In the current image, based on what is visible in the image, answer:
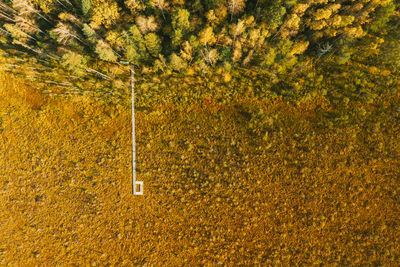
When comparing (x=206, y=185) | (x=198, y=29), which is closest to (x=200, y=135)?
(x=206, y=185)

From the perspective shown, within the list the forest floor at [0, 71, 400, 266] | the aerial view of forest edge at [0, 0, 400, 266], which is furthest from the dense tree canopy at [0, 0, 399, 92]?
the forest floor at [0, 71, 400, 266]

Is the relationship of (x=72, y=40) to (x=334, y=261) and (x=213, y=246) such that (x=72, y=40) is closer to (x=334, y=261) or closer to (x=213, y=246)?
(x=213, y=246)

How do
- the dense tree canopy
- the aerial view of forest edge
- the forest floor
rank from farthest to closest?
the forest floor
the aerial view of forest edge
the dense tree canopy

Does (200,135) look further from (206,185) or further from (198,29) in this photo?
(198,29)

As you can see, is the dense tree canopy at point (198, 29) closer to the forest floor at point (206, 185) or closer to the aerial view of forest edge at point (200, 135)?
the aerial view of forest edge at point (200, 135)

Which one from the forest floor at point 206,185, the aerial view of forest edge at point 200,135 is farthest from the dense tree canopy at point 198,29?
the forest floor at point 206,185

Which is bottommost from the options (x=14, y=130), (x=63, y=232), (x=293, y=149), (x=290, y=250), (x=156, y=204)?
(x=290, y=250)

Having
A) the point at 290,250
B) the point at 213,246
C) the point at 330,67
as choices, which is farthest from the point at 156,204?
the point at 330,67

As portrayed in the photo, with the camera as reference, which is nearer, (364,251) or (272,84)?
(364,251)

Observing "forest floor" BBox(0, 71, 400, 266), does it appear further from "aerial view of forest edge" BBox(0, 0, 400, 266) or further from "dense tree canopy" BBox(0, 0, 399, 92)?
"dense tree canopy" BBox(0, 0, 399, 92)
